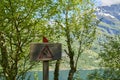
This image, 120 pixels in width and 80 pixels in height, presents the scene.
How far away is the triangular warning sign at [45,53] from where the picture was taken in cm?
871

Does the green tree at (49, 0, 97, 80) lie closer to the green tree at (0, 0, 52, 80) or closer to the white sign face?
the green tree at (0, 0, 52, 80)

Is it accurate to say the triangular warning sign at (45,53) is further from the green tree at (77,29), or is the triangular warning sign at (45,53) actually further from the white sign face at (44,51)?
the green tree at (77,29)

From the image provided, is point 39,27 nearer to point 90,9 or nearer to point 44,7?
point 44,7

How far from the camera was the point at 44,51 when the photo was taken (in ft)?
28.7

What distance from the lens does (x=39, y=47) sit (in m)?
8.66

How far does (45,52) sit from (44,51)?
49mm

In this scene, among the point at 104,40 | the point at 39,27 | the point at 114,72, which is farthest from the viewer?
the point at 104,40

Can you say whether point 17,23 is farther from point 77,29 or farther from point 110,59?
point 110,59

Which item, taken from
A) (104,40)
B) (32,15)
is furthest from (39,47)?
(104,40)

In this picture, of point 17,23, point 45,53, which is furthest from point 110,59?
point 45,53

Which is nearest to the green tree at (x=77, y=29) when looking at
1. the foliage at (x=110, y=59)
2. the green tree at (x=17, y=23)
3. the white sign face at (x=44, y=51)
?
the foliage at (x=110, y=59)

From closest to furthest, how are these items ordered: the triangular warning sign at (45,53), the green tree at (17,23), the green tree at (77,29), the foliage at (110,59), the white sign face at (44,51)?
1. the white sign face at (44,51)
2. the triangular warning sign at (45,53)
3. the green tree at (17,23)
4. the green tree at (77,29)
5. the foliage at (110,59)

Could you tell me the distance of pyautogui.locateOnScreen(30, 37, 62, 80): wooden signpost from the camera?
8.60 metres

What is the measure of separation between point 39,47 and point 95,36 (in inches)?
987
